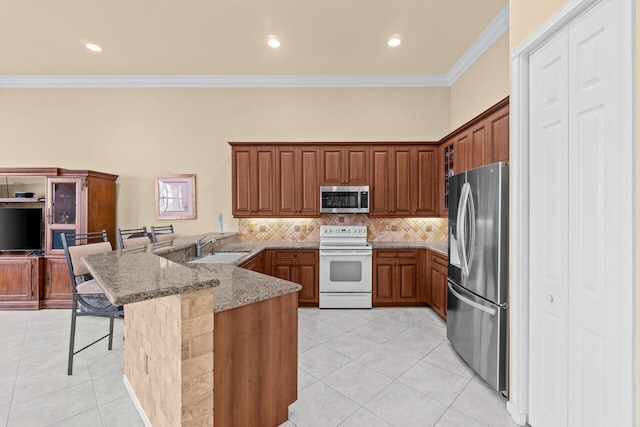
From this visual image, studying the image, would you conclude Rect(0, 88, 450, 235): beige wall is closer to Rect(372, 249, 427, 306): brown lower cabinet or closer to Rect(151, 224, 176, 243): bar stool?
Rect(151, 224, 176, 243): bar stool

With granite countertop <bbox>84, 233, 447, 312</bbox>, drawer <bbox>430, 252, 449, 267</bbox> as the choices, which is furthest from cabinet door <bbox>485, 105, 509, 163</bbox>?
granite countertop <bbox>84, 233, 447, 312</bbox>

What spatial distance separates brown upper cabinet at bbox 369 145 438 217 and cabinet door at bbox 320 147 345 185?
49 centimetres

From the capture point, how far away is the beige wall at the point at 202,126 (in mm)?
4516

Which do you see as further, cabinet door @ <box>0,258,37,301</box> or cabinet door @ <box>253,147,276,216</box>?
cabinet door @ <box>253,147,276,216</box>

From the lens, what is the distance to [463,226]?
252 cm

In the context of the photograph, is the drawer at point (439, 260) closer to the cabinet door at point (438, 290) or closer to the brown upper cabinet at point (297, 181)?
the cabinet door at point (438, 290)

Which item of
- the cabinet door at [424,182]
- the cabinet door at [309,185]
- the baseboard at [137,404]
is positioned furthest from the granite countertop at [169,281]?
the cabinet door at [424,182]

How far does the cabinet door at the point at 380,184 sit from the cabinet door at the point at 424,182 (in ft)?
1.21

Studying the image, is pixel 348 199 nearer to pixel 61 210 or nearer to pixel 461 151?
pixel 461 151

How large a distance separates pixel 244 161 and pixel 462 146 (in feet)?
9.86

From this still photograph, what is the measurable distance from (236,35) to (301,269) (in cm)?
318

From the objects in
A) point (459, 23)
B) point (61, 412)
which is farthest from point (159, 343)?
point (459, 23)

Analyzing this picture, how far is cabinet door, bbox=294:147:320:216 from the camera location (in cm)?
417
